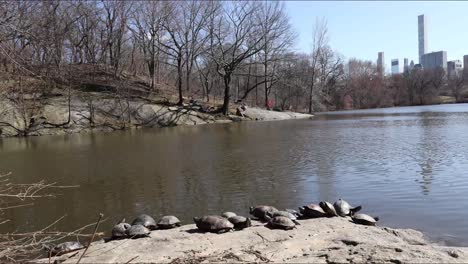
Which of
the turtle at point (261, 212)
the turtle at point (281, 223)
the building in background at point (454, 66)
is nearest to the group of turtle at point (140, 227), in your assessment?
the turtle at point (261, 212)

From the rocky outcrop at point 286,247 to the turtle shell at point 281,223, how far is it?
0.13m

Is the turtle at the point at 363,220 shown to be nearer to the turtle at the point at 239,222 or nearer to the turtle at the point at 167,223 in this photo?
the turtle at the point at 239,222

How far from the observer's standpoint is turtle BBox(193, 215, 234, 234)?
848cm

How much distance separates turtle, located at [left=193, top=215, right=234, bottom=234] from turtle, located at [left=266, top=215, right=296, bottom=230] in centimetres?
71

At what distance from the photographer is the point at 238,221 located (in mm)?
8719

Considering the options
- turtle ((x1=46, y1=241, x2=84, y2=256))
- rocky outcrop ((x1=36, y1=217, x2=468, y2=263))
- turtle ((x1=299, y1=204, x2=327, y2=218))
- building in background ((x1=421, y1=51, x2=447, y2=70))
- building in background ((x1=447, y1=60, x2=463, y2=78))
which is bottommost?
turtle ((x1=46, y1=241, x2=84, y2=256))

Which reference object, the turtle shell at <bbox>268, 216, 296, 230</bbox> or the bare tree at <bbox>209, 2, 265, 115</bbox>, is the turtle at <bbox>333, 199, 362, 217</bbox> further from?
the bare tree at <bbox>209, 2, 265, 115</bbox>

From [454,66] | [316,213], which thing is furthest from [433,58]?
[316,213]

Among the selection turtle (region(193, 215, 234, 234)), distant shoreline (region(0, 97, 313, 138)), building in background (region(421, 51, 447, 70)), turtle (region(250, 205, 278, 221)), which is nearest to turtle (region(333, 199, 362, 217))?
turtle (region(250, 205, 278, 221))

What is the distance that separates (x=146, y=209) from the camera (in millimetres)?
11344

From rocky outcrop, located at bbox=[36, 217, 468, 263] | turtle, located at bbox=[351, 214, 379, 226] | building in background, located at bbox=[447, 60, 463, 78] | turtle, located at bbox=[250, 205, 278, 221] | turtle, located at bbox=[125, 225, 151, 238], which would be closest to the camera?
rocky outcrop, located at bbox=[36, 217, 468, 263]

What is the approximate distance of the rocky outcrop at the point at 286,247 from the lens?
6.64 m

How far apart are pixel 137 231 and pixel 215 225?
136cm

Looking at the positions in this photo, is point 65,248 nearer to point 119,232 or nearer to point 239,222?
point 119,232
